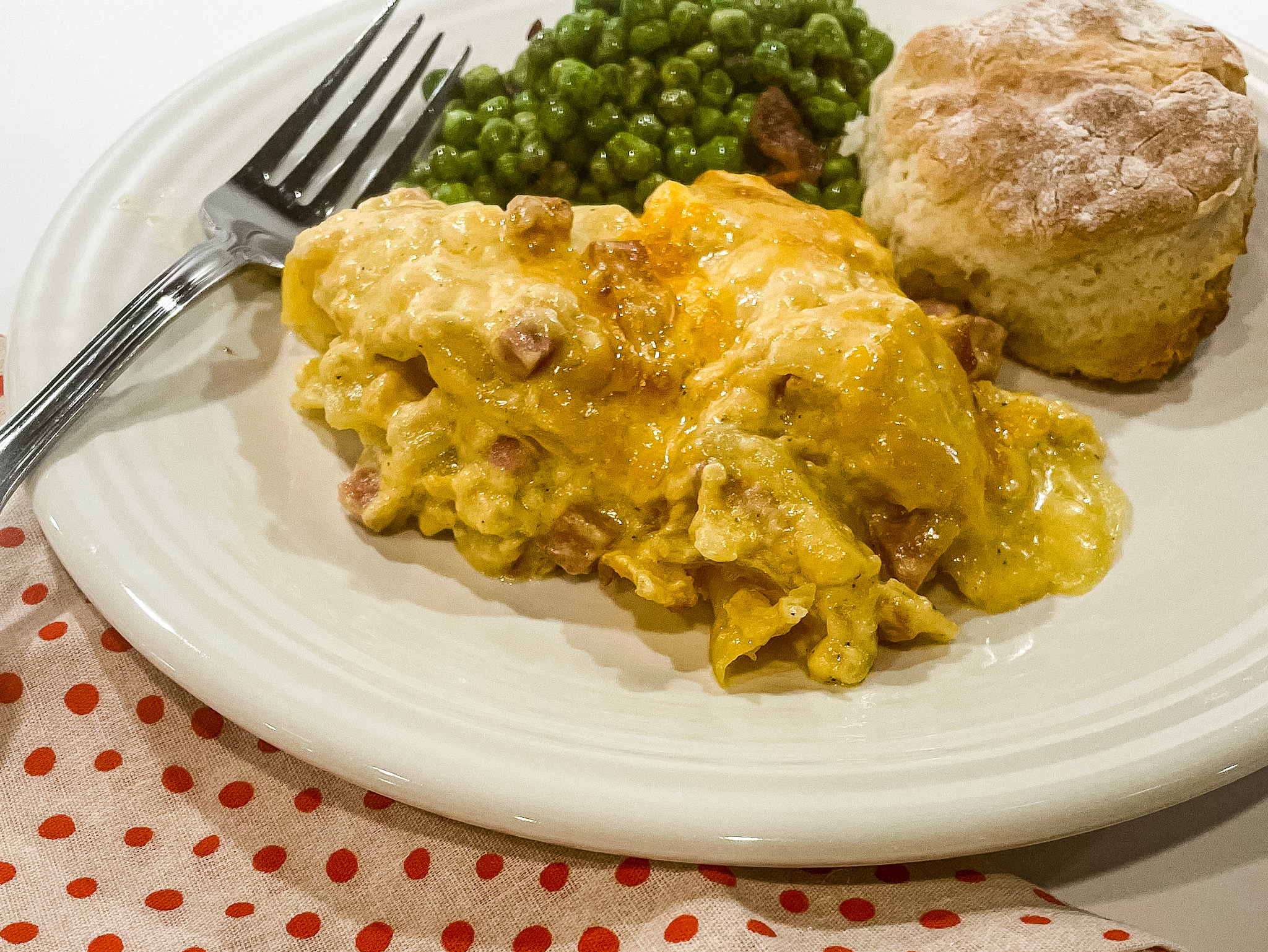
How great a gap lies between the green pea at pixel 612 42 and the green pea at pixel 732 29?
0.22 metres

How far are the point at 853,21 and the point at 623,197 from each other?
766mm

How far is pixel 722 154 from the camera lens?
2418mm

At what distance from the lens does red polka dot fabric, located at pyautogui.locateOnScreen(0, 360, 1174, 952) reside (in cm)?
133

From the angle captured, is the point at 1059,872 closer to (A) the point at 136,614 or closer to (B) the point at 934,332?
(B) the point at 934,332

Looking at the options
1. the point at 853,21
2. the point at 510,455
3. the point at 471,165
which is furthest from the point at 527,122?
the point at 510,455

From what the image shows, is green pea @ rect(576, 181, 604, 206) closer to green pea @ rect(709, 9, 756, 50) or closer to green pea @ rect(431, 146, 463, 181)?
green pea @ rect(431, 146, 463, 181)

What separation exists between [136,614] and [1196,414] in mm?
2060

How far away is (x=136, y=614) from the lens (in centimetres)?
151

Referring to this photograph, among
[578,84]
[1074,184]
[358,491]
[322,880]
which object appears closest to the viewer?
[322,880]

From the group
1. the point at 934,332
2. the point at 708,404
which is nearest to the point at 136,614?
the point at 708,404

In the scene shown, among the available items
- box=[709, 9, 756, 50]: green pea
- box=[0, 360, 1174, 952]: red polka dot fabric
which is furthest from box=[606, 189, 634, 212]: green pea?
box=[0, 360, 1174, 952]: red polka dot fabric

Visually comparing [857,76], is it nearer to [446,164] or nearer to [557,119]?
[557,119]

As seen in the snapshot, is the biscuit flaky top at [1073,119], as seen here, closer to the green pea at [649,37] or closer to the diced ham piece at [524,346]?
the green pea at [649,37]

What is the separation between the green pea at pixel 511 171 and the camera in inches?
96.3
